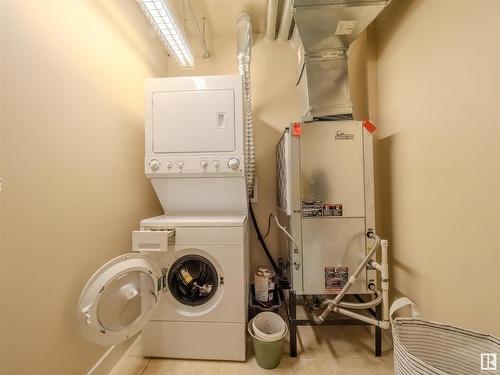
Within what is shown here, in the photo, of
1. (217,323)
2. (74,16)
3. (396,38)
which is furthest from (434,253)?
(74,16)

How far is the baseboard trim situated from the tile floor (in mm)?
36

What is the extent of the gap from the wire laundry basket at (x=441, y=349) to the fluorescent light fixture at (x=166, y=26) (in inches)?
85.8

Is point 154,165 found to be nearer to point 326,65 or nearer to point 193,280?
point 193,280

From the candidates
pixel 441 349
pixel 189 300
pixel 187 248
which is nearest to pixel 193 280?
pixel 189 300

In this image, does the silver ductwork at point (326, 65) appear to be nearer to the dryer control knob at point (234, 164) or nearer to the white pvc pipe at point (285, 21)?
the white pvc pipe at point (285, 21)

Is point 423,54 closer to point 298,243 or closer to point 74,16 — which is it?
point 298,243

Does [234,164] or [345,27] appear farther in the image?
[234,164]

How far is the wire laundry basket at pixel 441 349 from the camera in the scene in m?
0.85

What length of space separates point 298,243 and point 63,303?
1400 mm

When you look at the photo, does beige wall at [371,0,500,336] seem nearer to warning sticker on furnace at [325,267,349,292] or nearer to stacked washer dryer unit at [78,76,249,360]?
warning sticker on furnace at [325,267,349,292]

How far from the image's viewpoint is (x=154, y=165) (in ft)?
5.39

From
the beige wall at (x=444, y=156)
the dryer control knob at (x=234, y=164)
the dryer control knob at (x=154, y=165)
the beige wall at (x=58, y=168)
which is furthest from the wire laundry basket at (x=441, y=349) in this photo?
the dryer control knob at (x=154, y=165)

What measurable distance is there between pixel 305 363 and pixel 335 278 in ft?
1.94

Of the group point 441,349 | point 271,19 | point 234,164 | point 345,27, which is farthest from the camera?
point 271,19
